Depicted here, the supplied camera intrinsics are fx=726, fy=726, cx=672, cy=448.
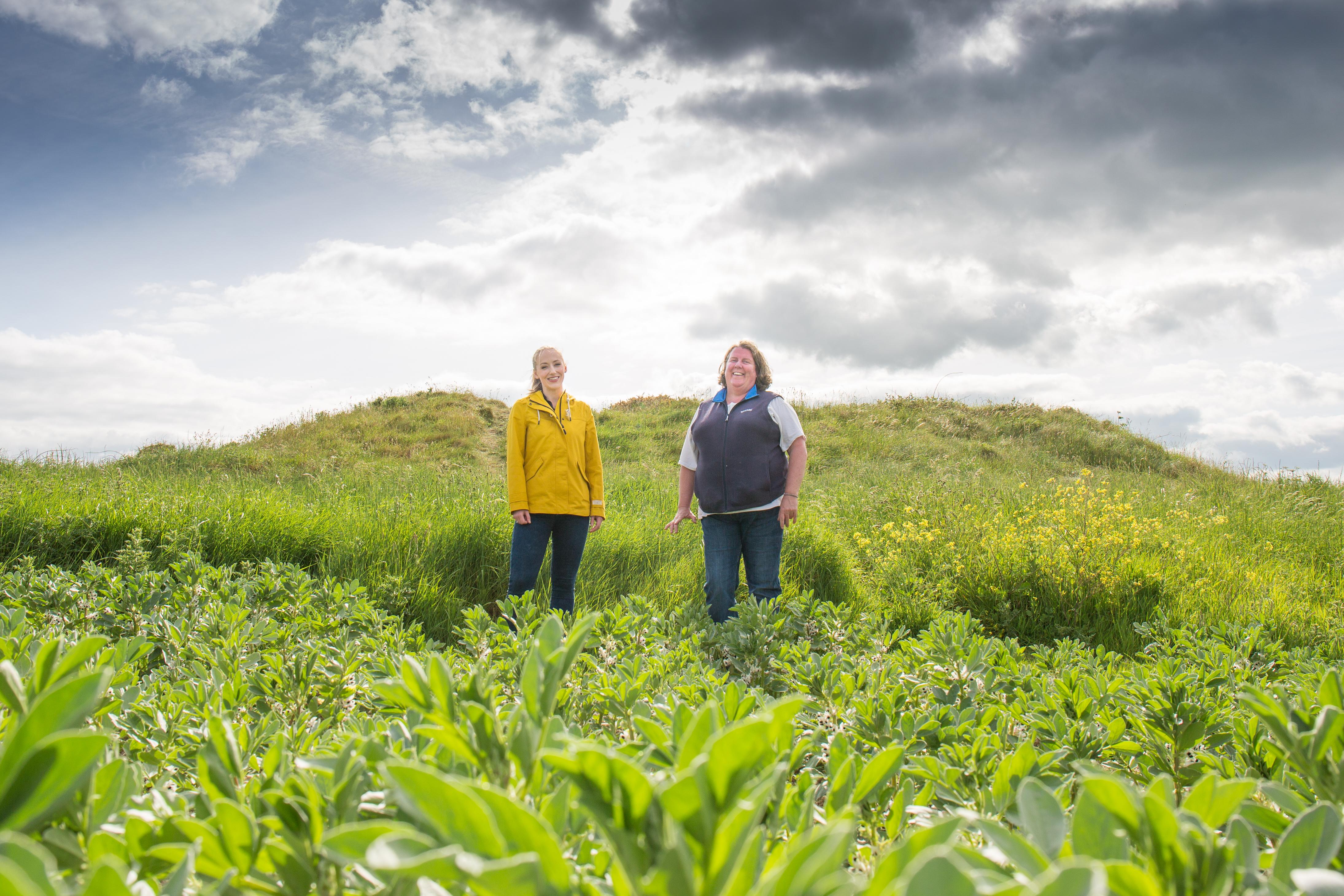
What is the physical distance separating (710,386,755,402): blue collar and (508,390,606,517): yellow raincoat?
99cm

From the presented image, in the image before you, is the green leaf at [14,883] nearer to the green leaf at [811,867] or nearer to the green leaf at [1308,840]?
the green leaf at [811,867]

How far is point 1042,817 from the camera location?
694mm

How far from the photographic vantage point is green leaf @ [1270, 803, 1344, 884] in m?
0.63

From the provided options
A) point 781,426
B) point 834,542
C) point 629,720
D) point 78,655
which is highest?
point 781,426

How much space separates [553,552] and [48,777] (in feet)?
17.2

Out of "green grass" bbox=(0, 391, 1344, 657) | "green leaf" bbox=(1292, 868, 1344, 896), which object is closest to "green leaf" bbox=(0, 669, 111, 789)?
"green leaf" bbox=(1292, 868, 1344, 896)

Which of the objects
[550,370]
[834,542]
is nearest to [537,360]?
[550,370]

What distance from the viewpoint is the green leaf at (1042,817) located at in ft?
2.22

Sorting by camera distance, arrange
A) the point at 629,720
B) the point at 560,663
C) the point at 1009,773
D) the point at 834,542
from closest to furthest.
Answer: the point at 560,663 → the point at 1009,773 → the point at 629,720 → the point at 834,542

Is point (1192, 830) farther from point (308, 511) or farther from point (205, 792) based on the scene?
point (308, 511)

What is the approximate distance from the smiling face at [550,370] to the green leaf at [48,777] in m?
5.26

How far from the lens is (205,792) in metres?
0.95

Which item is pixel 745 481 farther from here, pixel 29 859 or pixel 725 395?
pixel 29 859

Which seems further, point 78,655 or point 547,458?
point 547,458
